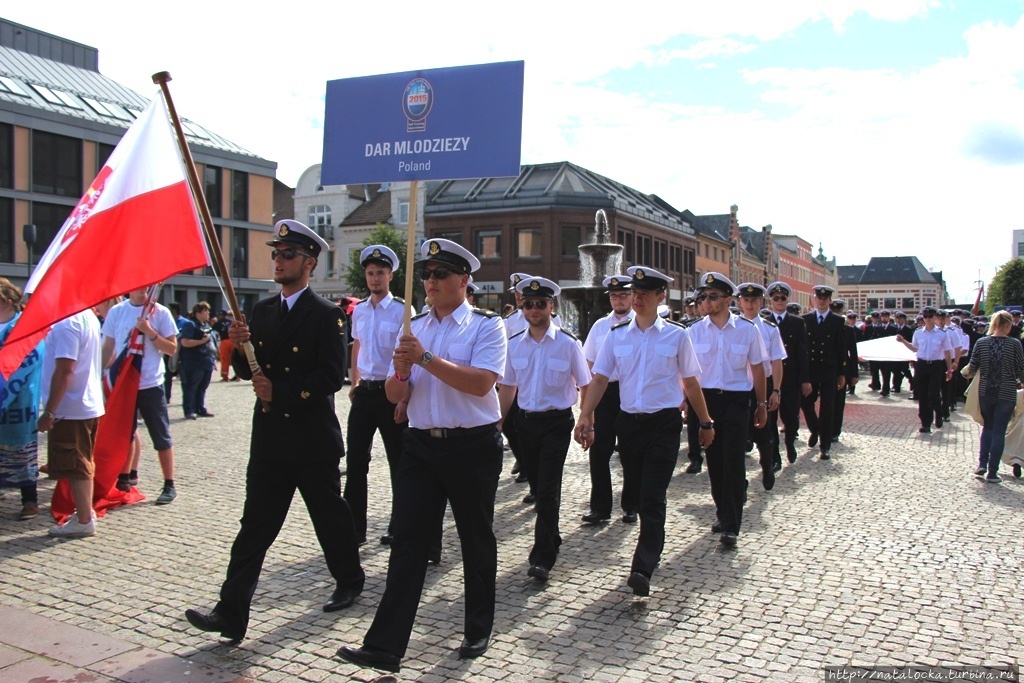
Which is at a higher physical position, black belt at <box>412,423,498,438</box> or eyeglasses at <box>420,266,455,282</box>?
eyeglasses at <box>420,266,455,282</box>

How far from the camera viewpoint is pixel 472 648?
4.42 metres

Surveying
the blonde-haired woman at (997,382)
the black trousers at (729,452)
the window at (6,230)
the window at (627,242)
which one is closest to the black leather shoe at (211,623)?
the black trousers at (729,452)

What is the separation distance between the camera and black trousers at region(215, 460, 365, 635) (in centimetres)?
452

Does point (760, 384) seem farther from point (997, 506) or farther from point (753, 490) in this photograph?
point (997, 506)

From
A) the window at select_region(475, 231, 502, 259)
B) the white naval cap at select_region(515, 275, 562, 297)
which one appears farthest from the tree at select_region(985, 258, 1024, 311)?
the white naval cap at select_region(515, 275, 562, 297)

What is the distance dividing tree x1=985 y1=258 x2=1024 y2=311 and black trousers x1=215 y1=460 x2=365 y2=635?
49.2 m

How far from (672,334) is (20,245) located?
40270 millimetres

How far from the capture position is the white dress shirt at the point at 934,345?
14797 mm

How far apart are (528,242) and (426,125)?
50.3m

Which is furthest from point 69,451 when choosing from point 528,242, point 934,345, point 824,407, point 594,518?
point 528,242

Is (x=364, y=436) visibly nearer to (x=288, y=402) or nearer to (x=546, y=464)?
(x=546, y=464)

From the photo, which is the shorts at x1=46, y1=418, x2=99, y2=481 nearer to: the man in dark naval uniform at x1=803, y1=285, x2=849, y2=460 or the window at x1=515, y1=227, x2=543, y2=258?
the man in dark naval uniform at x1=803, y1=285, x2=849, y2=460

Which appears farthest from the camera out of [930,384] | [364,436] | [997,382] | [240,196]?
[240,196]

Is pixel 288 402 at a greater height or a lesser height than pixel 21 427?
greater
